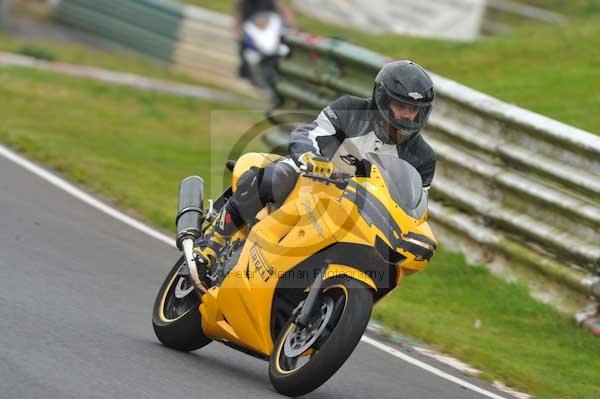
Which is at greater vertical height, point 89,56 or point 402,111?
point 402,111

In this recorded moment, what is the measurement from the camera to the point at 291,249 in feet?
19.4

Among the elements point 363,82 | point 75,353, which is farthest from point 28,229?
point 363,82

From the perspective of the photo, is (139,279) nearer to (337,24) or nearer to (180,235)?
(180,235)

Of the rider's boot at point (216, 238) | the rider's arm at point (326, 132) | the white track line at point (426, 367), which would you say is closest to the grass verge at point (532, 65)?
the white track line at point (426, 367)

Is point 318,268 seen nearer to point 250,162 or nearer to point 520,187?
point 250,162

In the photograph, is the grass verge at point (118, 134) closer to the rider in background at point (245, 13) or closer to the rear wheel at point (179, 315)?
the rider in background at point (245, 13)

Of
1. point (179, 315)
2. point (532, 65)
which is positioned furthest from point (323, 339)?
point (532, 65)

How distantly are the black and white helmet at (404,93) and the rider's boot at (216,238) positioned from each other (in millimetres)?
1053

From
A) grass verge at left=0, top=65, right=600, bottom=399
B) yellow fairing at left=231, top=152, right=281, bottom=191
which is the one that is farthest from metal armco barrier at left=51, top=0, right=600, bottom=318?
yellow fairing at left=231, top=152, right=281, bottom=191

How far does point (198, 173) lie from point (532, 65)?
4114 mm

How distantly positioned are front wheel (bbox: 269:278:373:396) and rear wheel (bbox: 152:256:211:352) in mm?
856

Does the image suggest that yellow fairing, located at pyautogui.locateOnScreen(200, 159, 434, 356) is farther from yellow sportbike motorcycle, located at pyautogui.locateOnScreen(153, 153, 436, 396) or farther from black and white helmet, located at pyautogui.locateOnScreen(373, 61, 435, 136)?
black and white helmet, located at pyautogui.locateOnScreen(373, 61, 435, 136)

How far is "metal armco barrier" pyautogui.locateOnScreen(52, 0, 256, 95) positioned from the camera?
1966 centimetres

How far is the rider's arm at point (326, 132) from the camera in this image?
6262 mm
